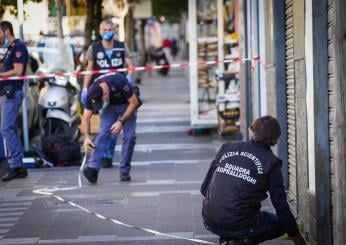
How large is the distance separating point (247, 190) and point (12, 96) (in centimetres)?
652

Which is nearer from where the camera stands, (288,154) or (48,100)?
(288,154)

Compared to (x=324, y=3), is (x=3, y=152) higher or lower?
lower

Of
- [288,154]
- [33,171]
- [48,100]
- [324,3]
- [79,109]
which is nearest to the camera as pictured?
[324,3]

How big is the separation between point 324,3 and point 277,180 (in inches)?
53.5

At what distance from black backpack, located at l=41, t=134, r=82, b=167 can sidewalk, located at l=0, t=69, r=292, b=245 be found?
30 centimetres

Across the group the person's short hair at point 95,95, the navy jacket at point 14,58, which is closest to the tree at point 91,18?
the navy jacket at point 14,58

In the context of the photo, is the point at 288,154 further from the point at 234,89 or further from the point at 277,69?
the point at 234,89

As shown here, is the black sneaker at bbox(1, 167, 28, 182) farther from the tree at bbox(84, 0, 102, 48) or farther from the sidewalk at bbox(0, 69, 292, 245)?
the tree at bbox(84, 0, 102, 48)

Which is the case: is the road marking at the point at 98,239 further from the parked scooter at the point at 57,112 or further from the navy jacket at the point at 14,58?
the parked scooter at the point at 57,112

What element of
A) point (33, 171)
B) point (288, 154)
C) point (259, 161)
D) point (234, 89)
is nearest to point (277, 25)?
point (288, 154)

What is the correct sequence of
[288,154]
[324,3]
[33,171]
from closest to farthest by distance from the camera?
[324,3]
[288,154]
[33,171]

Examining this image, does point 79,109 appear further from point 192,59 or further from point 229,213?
point 229,213

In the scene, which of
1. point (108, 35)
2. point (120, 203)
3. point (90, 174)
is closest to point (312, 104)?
point (120, 203)

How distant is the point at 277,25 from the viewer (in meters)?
10.4
